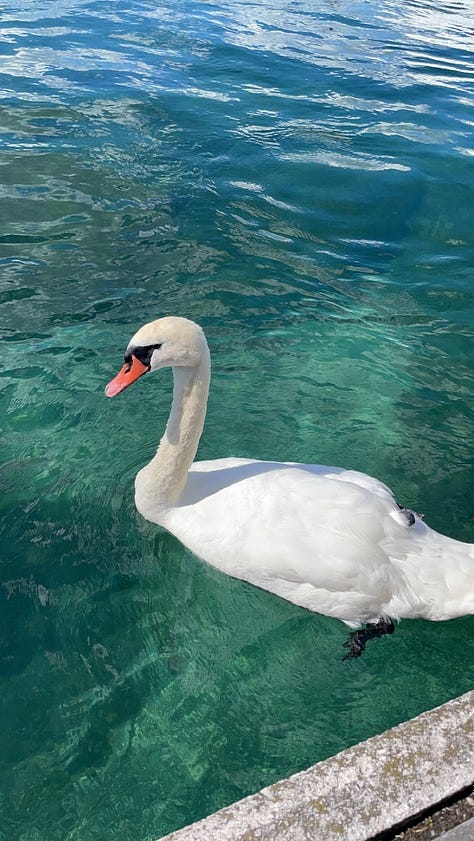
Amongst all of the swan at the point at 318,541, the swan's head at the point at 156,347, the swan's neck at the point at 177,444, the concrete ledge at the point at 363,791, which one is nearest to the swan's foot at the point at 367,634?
the swan at the point at 318,541

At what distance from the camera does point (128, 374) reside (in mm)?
4199

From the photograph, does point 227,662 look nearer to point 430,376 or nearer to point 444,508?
point 444,508

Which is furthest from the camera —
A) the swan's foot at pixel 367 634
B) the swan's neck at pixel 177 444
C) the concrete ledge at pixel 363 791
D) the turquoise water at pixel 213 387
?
the swan's neck at pixel 177 444

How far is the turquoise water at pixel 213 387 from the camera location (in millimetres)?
3764

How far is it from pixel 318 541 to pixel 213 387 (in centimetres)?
259

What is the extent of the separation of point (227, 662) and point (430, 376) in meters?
3.69

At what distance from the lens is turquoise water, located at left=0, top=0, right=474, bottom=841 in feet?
12.3

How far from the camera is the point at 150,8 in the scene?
2220 cm

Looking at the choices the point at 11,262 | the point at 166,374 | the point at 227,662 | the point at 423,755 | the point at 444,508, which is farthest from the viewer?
the point at 11,262

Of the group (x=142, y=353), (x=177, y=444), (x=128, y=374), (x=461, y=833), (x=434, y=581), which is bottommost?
(x=434, y=581)

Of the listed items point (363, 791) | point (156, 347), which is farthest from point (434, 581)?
point (156, 347)

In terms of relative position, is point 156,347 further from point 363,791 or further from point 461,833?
point 461,833

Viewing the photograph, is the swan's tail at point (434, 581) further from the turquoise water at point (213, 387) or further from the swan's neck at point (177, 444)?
the swan's neck at point (177, 444)

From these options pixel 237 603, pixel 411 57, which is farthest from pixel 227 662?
pixel 411 57
